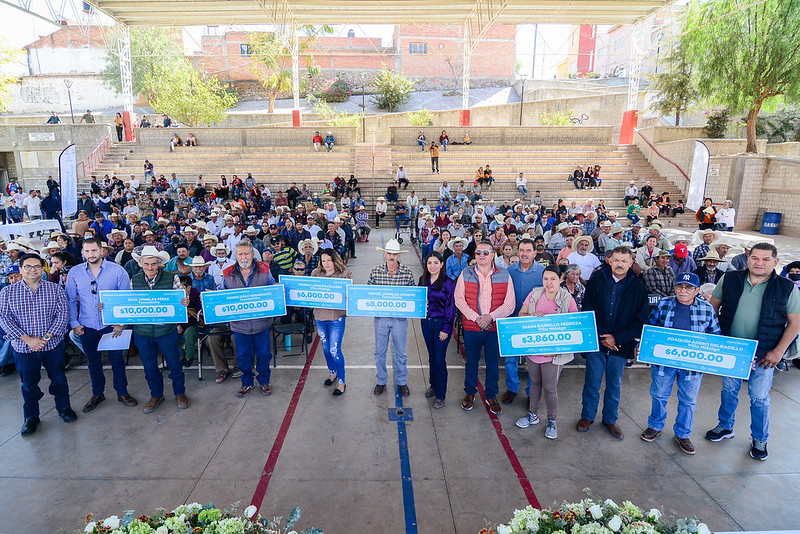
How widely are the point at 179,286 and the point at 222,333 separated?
0.97 m

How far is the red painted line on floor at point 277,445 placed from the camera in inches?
167

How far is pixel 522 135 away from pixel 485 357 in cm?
2489

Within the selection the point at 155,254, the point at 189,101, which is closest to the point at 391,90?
the point at 189,101

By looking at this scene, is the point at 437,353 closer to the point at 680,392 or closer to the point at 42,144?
the point at 680,392

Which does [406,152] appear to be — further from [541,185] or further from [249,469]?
[249,469]

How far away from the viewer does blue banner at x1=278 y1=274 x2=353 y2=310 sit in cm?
597

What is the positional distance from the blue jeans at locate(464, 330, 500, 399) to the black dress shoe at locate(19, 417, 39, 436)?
201 inches

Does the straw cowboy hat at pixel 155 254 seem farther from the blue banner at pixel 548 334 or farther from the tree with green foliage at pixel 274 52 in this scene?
the tree with green foliage at pixel 274 52

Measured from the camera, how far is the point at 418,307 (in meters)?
5.61

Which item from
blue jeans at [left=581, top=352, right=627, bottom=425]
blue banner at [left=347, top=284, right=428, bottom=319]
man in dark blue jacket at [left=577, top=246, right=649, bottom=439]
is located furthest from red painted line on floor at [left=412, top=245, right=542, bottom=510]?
blue banner at [left=347, top=284, right=428, bottom=319]

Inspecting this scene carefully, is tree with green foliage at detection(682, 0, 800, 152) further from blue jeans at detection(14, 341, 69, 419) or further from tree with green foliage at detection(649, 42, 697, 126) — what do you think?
blue jeans at detection(14, 341, 69, 419)

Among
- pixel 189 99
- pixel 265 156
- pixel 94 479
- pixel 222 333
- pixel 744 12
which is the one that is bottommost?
pixel 94 479

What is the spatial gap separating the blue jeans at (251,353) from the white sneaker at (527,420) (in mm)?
3321

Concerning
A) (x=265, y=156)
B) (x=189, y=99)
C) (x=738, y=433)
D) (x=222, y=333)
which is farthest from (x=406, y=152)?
(x=738, y=433)
